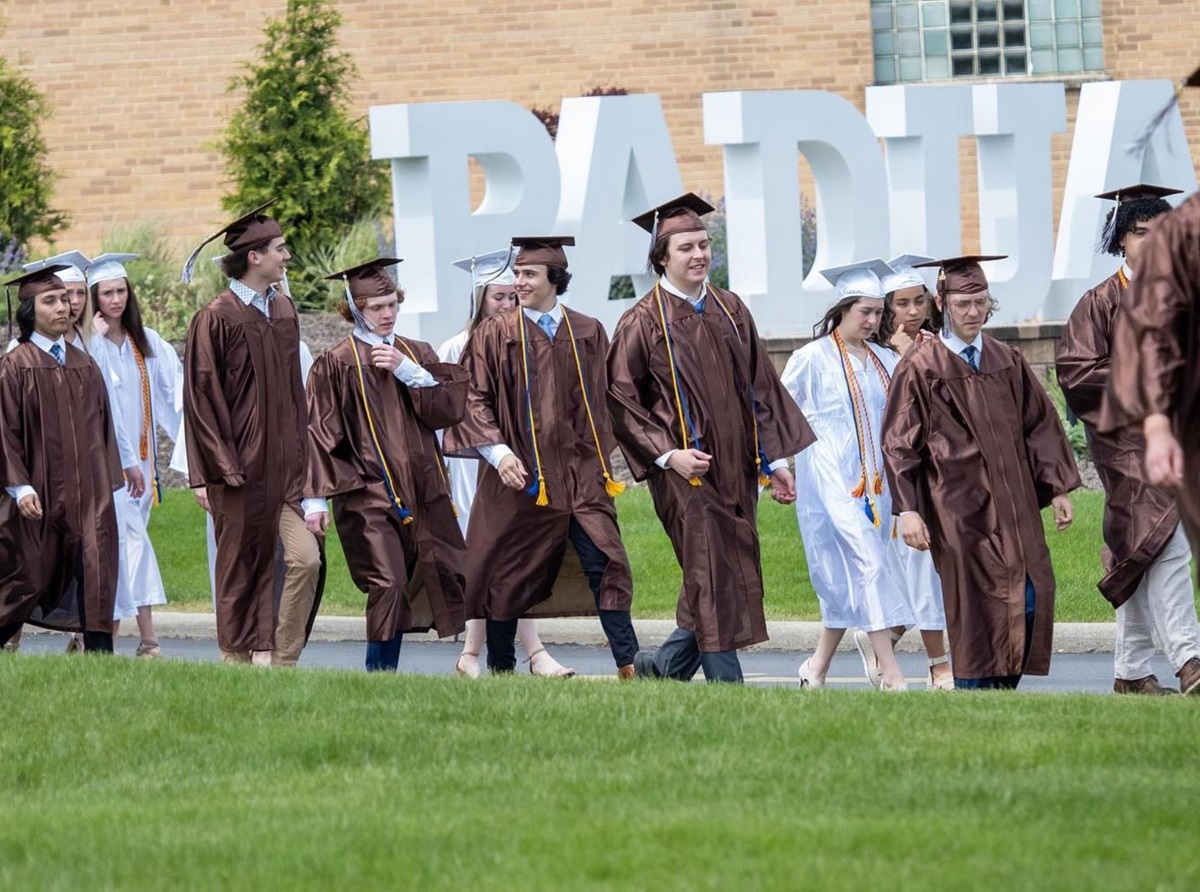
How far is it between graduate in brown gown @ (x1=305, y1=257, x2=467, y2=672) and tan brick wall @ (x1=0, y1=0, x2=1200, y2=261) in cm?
1454

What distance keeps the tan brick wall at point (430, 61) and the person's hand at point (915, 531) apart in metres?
15.7

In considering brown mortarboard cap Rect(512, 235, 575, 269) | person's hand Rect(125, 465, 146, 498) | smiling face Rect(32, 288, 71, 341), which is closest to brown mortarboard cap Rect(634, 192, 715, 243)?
brown mortarboard cap Rect(512, 235, 575, 269)

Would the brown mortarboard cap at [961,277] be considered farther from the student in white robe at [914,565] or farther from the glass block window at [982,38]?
the glass block window at [982,38]

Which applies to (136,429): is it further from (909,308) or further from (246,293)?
(909,308)

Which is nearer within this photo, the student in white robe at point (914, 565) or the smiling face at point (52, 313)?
the student in white robe at point (914, 565)


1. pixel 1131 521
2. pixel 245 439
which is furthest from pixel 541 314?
pixel 1131 521

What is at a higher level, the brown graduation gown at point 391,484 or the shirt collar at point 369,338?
the shirt collar at point 369,338

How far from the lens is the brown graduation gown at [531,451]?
32.9 feet

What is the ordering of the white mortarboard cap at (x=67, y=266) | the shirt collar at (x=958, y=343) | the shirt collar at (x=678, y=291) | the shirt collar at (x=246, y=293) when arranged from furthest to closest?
the white mortarboard cap at (x=67, y=266)
the shirt collar at (x=246, y=293)
the shirt collar at (x=678, y=291)
the shirt collar at (x=958, y=343)

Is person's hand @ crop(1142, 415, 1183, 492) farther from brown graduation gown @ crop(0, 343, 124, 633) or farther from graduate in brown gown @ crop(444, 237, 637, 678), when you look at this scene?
brown graduation gown @ crop(0, 343, 124, 633)

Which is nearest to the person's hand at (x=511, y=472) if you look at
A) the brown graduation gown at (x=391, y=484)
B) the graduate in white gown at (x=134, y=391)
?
the brown graduation gown at (x=391, y=484)

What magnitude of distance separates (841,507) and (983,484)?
1645mm

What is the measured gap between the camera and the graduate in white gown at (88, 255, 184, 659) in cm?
1180

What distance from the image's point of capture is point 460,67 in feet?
80.2
